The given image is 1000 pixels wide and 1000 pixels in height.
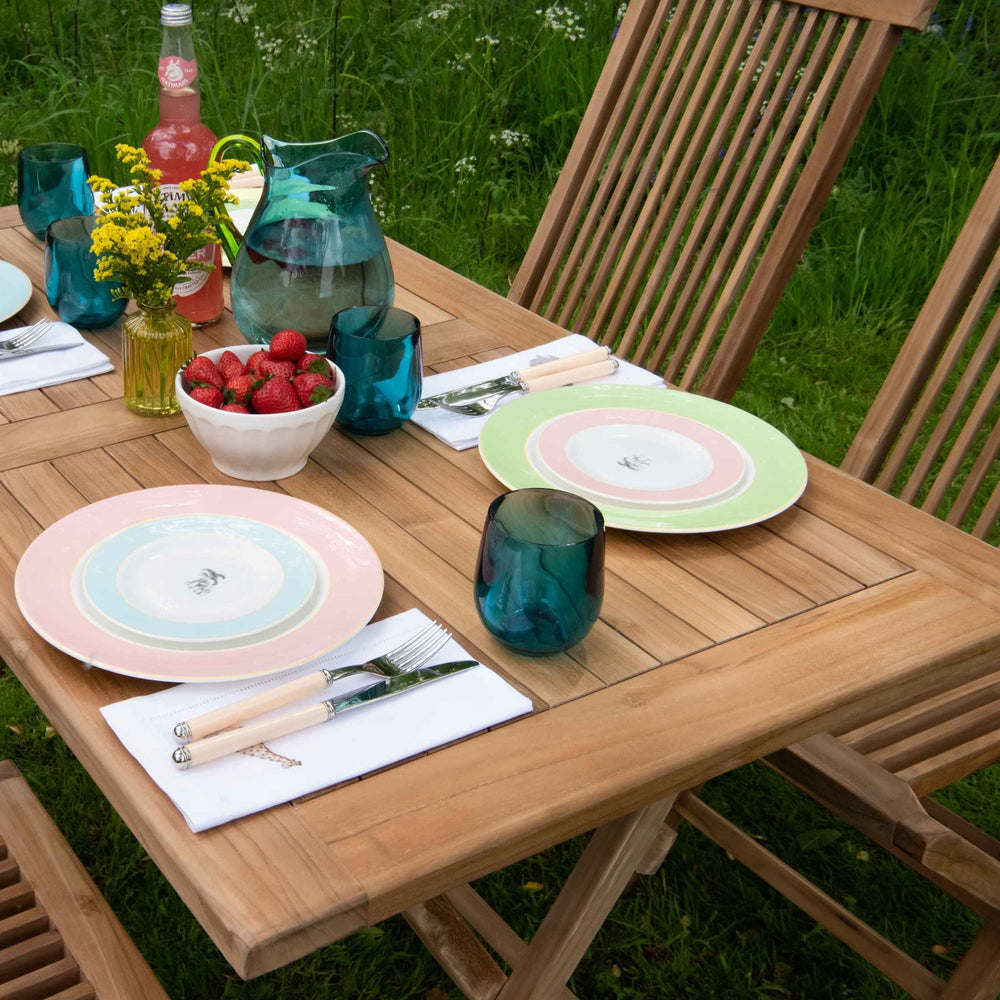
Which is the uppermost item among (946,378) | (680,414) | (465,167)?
(946,378)

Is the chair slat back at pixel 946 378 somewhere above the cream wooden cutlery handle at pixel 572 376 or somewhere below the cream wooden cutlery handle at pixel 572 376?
above

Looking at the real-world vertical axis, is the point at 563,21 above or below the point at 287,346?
above

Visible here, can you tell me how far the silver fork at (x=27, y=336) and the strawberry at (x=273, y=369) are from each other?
1.36 feet

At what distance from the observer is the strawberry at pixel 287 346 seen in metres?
1.34

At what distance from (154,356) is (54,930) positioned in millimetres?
602

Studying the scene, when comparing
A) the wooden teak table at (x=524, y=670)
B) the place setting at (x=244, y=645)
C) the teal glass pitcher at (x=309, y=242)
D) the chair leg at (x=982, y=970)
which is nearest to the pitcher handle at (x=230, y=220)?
the teal glass pitcher at (x=309, y=242)

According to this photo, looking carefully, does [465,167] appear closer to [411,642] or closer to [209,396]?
[209,396]

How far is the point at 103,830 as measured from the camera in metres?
2.09

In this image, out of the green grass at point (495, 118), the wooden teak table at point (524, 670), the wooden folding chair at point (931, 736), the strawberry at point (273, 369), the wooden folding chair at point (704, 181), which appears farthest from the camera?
the green grass at point (495, 118)

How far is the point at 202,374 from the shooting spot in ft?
4.28

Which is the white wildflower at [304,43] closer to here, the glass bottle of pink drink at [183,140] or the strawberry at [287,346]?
the glass bottle of pink drink at [183,140]

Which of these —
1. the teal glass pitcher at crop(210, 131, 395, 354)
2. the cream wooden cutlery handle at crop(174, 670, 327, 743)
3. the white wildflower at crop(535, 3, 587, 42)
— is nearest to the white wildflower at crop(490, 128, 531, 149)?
the white wildflower at crop(535, 3, 587, 42)

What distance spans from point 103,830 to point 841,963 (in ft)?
3.87

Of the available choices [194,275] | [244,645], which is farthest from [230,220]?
[244,645]
